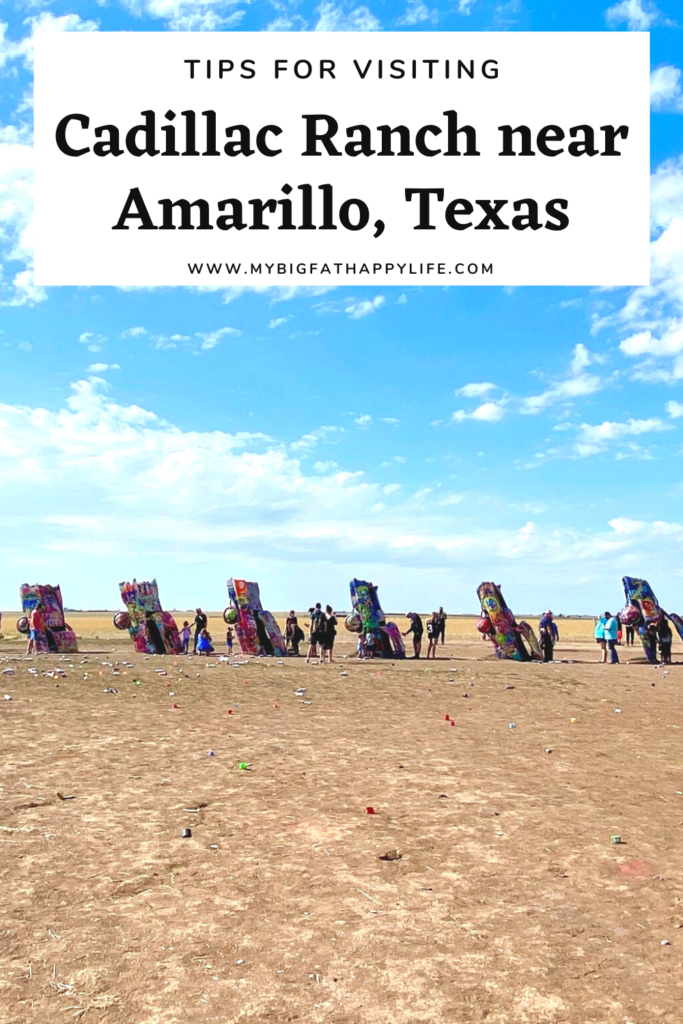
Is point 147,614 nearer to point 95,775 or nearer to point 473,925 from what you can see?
point 95,775

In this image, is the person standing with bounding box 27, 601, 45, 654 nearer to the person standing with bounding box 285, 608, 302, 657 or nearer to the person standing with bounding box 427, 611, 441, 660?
the person standing with bounding box 285, 608, 302, 657

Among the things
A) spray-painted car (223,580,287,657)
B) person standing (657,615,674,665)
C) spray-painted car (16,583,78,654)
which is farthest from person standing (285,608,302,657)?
person standing (657,615,674,665)

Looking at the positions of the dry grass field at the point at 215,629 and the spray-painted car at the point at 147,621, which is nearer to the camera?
the spray-painted car at the point at 147,621

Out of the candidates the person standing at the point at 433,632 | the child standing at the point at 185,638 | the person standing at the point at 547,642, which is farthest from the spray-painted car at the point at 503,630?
the child standing at the point at 185,638

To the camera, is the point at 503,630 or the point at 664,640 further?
the point at 503,630

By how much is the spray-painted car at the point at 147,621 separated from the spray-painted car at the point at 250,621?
3057 millimetres

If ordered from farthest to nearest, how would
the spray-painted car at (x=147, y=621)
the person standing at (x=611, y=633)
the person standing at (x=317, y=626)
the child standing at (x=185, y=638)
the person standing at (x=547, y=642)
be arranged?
the child standing at (x=185, y=638) < the spray-painted car at (x=147, y=621) < the person standing at (x=547, y=642) < the person standing at (x=611, y=633) < the person standing at (x=317, y=626)

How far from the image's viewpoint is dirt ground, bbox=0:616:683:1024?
5230 millimetres

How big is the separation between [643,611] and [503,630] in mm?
5533

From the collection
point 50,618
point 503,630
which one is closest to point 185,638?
point 50,618

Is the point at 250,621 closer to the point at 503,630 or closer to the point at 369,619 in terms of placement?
the point at 369,619

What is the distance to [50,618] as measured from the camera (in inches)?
1265

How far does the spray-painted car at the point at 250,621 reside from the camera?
97.6ft

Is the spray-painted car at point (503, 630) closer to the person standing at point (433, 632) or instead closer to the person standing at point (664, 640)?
the person standing at point (433, 632)
